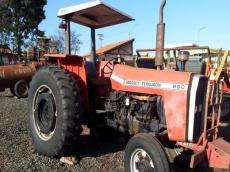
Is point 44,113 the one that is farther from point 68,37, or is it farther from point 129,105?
point 129,105

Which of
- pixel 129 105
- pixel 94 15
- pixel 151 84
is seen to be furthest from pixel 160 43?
pixel 94 15

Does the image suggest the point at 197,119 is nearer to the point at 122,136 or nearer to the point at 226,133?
the point at 122,136

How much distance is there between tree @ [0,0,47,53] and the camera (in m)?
38.1

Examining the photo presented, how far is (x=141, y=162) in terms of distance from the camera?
523 centimetres

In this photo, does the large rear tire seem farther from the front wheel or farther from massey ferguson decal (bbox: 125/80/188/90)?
the front wheel

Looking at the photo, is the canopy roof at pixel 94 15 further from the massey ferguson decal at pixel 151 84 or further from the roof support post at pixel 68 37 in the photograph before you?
the massey ferguson decal at pixel 151 84

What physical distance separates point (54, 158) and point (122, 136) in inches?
60.1

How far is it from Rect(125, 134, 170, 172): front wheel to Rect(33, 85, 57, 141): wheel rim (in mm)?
1456

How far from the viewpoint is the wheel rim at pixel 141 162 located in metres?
5.14

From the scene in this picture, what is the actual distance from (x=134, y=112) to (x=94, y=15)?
1.87 m

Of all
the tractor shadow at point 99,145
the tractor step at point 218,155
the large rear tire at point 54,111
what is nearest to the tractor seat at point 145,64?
the tractor shadow at point 99,145

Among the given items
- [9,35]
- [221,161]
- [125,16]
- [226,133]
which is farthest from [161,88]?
[9,35]

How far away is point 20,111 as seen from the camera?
1020cm

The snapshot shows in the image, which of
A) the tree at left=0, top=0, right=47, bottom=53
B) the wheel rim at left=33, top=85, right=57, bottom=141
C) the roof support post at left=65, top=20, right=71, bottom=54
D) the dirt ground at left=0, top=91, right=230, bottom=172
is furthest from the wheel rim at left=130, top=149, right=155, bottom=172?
the tree at left=0, top=0, right=47, bottom=53
